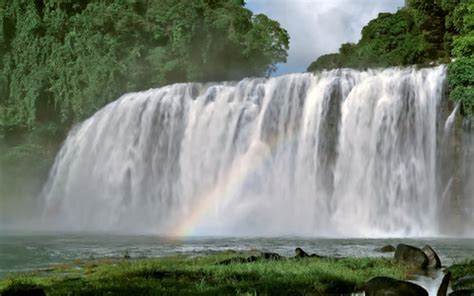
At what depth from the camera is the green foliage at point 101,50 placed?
165 feet

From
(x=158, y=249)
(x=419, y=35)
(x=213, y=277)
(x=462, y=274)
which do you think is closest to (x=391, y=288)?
(x=462, y=274)

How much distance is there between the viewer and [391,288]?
10680mm

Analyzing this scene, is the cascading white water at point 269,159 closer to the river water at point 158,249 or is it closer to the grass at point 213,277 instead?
the river water at point 158,249

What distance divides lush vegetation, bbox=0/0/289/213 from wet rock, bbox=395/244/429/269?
3570 centimetres

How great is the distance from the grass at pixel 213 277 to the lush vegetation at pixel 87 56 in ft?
114

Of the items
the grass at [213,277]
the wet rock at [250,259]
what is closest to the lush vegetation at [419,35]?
the wet rock at [250,259]

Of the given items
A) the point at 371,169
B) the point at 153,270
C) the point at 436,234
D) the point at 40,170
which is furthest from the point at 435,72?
the point at 40,170

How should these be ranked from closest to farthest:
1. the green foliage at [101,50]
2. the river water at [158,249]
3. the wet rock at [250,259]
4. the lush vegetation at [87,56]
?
the wet rock at [250,259]
the river water at [158,249]
the lush vegetation at [87,56]
the green foliage at [101,50]

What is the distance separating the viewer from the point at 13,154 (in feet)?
165

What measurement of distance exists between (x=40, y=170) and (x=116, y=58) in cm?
986

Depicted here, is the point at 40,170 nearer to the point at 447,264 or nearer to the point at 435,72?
the point at 435,72

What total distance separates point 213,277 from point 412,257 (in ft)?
16.3

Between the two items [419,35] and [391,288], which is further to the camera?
[419,35]

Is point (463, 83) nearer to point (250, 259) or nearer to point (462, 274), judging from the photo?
point (250, 259)
